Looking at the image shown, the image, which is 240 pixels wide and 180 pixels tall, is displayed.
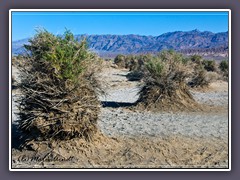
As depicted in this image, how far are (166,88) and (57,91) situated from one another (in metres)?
5.96

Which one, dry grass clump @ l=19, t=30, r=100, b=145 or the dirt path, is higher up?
dry grass clump @ l=19, t=30, r=100, b=145

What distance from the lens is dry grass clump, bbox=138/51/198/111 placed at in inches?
492

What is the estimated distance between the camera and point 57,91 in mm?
7402

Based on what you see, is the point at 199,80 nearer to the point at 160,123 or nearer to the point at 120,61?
the point at 160,123

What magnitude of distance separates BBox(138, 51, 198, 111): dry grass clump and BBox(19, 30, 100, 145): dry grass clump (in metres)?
4.93

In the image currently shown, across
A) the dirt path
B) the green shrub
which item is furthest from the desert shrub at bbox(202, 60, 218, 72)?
the green shrub

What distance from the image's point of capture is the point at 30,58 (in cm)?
775

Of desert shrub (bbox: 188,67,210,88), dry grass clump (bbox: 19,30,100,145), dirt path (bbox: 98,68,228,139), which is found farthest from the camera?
desert shrub (bbox: 188,67,210,88)

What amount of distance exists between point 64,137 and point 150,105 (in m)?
5.34

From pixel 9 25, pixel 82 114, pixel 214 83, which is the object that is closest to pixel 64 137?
pixel 82 114

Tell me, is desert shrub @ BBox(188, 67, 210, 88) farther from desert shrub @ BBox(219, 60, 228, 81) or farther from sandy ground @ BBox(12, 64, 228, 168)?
sandy ground @ BBox(12, 64, 228, 168)

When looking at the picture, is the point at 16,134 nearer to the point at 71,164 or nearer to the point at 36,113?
the point at 36,113

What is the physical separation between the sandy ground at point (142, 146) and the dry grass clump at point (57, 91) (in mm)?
304
